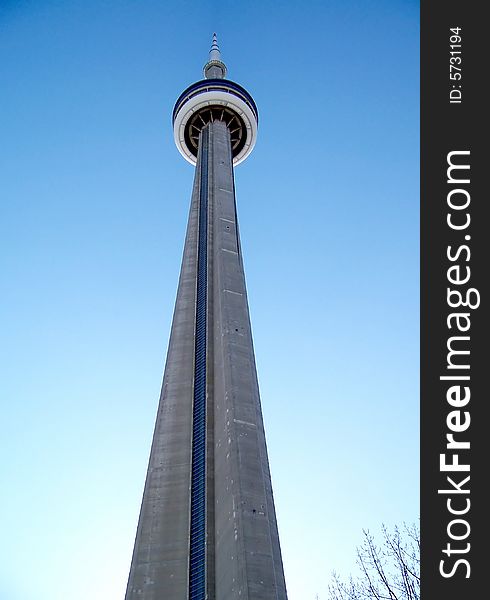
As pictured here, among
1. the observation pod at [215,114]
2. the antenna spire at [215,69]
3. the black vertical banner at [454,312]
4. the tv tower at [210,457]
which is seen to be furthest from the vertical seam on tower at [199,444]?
the antenna spire at [215,69]

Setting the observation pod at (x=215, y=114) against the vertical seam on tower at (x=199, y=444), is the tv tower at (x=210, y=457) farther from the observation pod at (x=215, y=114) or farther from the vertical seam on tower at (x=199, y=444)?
the observation pod at (x=215, y=114)

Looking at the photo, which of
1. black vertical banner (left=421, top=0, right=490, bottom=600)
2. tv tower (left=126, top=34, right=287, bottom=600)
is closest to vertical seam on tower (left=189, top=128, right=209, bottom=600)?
tv tower (left=126, top=34, right=287, bottom=600)

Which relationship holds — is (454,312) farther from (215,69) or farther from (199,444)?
(215,69)

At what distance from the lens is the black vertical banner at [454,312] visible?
8250 millimetres

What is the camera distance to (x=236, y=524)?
14305 millimetres

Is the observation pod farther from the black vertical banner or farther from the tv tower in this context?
the black vertical banner

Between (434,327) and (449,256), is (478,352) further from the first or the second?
(449,256)

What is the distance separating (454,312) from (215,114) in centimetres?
3193

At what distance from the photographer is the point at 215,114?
3897cm

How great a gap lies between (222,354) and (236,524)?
21.8ft

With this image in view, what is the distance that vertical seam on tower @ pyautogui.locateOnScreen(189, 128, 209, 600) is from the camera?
1512 cm

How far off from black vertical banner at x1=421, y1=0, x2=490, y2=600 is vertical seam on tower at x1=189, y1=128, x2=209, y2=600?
800 centimetres

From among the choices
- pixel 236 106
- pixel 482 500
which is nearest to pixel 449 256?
pixel 482 500

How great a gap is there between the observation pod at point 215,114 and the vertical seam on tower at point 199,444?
1249 cm
